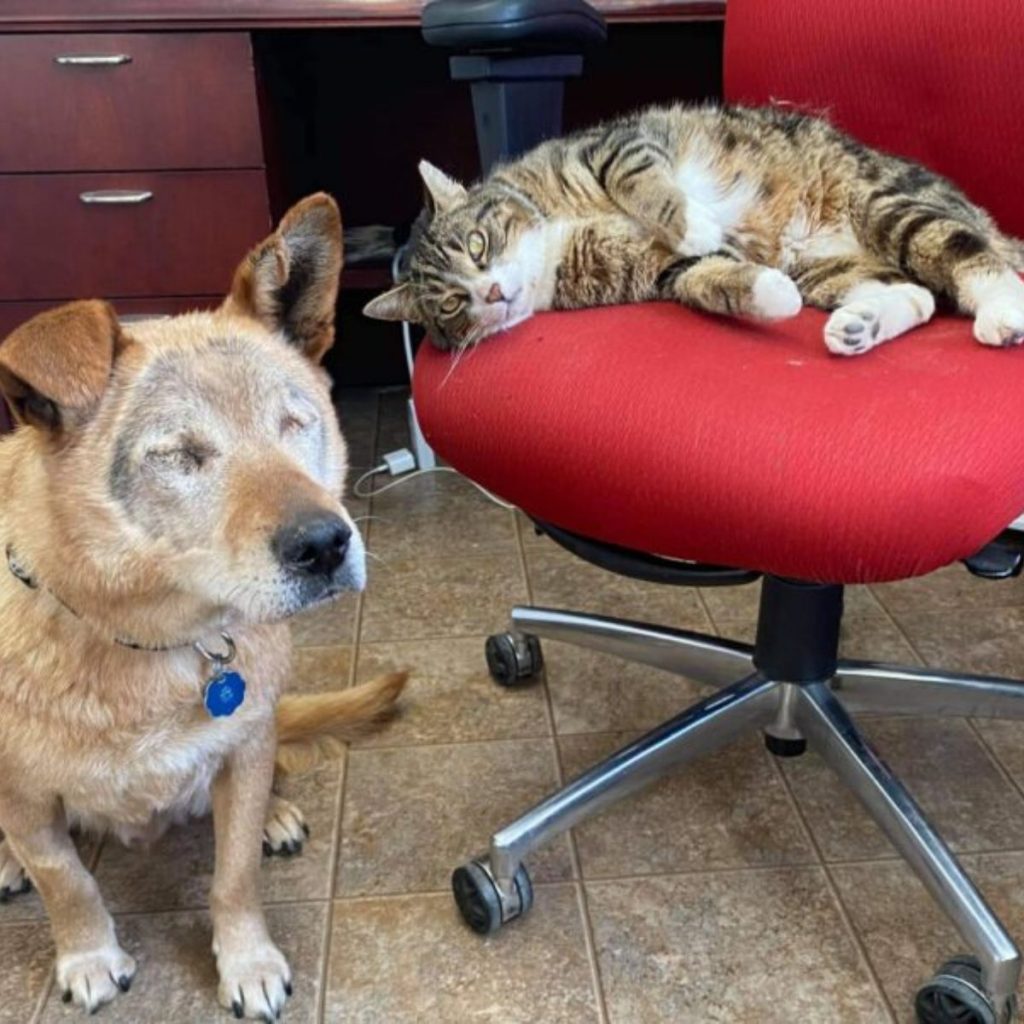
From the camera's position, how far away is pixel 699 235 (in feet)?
4.24

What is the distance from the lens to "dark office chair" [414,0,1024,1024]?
Result: 829mm

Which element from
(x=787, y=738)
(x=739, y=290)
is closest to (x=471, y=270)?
(x=739, y=290)

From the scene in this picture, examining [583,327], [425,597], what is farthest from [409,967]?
[425,597]

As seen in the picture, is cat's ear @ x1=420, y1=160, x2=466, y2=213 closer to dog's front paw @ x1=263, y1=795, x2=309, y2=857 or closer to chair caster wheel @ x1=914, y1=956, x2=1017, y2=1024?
dog's front paw @ x1=263, y1=795, x2=309, y2=857

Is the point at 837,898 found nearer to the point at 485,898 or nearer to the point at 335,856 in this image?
the point at 485,898

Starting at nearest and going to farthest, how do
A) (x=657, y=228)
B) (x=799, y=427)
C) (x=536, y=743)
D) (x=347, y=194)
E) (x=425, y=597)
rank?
(x=799, y=427) → (x=657, y=228) → (x=536, y=743) → (x=425, y=597) → (x=347, y=194)

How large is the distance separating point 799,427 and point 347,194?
2.28 meters

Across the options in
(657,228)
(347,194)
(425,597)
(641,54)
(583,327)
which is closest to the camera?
(583,327)

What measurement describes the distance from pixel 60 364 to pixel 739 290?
2.13 feet

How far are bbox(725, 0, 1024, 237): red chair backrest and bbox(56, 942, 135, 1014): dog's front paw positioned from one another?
4.69 feet

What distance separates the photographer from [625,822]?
1395 millimetres

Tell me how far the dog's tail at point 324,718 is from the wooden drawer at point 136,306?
993mm

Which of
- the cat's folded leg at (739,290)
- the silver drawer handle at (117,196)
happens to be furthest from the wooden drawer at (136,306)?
the cat's folded leg at (739,290)

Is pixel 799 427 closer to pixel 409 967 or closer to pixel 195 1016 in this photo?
pixel 409 967
